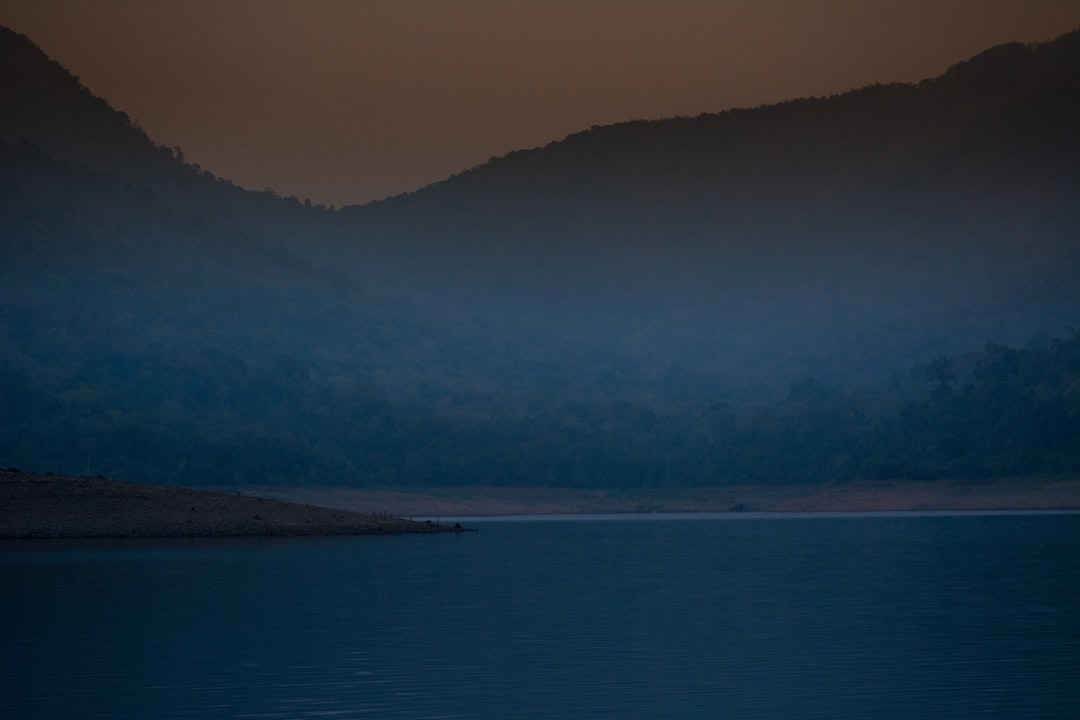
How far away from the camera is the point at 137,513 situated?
10562 centimetres

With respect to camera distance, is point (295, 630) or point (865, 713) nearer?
point (865, 713)

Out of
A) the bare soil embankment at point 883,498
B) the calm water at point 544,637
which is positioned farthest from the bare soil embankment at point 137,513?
the bare soil embankment at point 883,498

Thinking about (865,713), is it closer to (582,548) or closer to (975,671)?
(975,671)

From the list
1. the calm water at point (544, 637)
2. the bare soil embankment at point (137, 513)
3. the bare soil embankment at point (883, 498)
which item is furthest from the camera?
the bare soil embankment at point (883, 498)

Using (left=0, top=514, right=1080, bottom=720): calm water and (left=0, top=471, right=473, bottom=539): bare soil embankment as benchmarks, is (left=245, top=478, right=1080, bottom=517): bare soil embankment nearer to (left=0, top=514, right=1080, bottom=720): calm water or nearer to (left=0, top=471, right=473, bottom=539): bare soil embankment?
(left=0, top=471, right=473, bottom=539): bare soil embankment

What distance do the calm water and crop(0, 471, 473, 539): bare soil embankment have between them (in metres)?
26.2

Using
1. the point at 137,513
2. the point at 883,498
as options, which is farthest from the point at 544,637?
the point at 883,498

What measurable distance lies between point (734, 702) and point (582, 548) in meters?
62.0

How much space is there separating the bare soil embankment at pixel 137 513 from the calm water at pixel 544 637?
1031 inches

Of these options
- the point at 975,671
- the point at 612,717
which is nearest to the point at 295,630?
the point at 612,717

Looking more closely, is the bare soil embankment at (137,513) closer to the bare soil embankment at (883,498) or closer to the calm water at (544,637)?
the calm water at (544,637)

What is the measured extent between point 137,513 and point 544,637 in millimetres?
71463

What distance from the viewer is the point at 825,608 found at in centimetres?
4812

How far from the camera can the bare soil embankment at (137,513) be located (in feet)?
335
